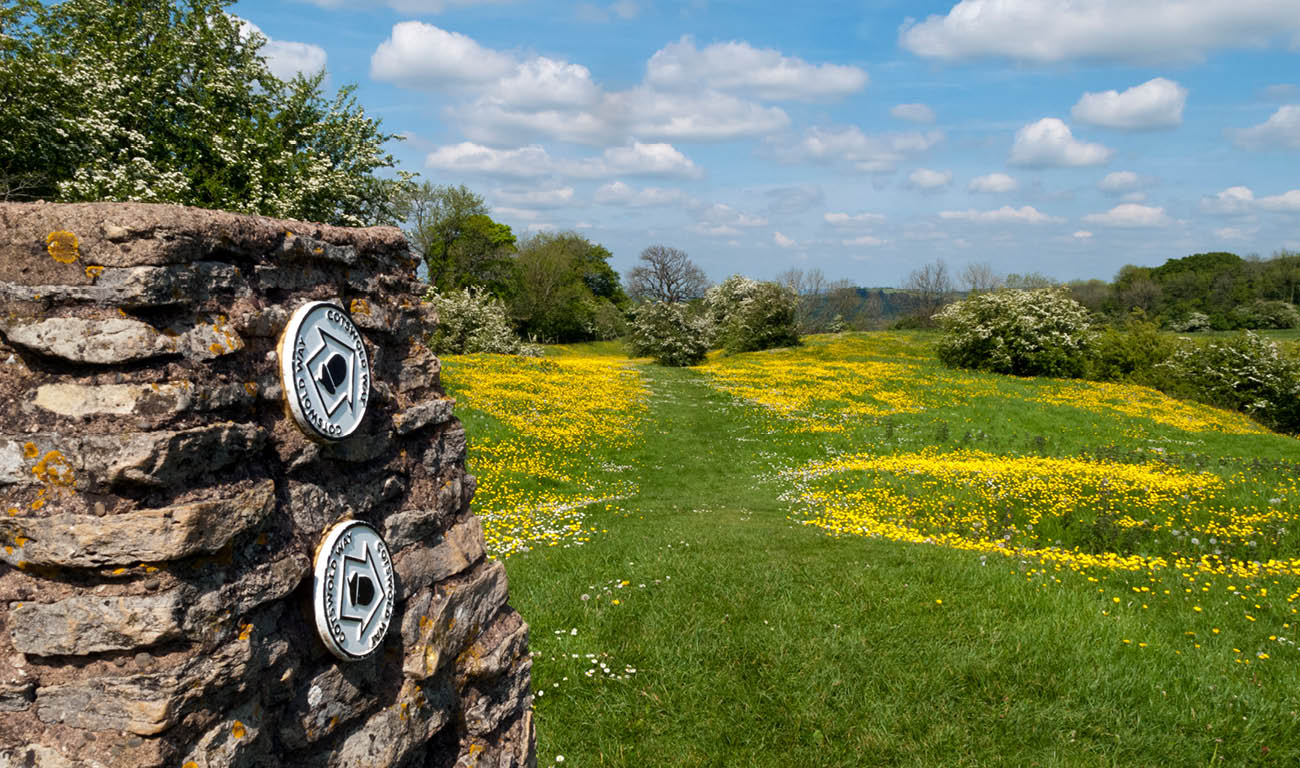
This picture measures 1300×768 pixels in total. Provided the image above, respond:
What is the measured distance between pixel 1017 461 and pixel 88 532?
2150 centimetres

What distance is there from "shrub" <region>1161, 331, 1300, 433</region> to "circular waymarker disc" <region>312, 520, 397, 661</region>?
4161cm

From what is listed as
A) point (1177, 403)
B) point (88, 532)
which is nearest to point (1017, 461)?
point (1177, 403)

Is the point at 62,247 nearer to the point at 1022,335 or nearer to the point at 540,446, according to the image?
the point at 540,446

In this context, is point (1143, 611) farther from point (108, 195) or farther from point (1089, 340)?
point (1089, 340)

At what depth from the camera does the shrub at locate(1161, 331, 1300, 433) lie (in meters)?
31.1

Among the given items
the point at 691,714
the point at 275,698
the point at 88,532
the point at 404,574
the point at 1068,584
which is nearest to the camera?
the point at 88,532

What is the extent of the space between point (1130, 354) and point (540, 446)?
39915mm

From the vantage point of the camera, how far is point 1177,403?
104 ft

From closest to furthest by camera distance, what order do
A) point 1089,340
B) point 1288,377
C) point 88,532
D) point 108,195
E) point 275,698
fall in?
point 88,532
point 275,698
point 108,195
point 1288,377
point 1089,340

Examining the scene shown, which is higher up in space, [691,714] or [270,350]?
[270,350]

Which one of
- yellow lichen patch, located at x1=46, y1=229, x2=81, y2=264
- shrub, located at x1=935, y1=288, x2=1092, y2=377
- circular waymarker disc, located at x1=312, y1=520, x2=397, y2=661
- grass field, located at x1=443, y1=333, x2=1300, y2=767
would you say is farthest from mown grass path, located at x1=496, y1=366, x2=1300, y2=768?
shrub, located at x1=935, y1=288, x2=1092, y2=377

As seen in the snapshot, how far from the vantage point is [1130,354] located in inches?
1593

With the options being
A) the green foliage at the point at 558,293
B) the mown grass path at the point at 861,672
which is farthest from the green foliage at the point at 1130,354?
the green foliage at the point at 558,293

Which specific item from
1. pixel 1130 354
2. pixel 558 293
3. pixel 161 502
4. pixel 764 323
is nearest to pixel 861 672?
pixel 161 502
